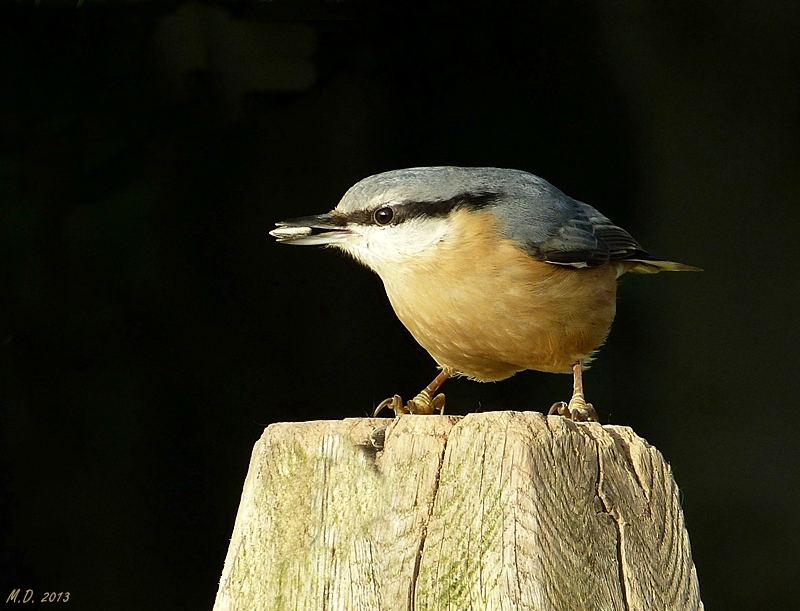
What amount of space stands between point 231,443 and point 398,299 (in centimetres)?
158

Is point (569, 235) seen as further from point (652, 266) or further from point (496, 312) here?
point (652, 266)

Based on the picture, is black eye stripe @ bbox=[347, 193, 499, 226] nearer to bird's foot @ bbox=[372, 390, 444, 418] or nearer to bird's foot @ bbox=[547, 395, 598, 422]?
bird's foot @ bbox=[372, 390, 444, 418]

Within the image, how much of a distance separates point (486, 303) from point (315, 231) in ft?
1.91

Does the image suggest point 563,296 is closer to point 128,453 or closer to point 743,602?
point 128,453

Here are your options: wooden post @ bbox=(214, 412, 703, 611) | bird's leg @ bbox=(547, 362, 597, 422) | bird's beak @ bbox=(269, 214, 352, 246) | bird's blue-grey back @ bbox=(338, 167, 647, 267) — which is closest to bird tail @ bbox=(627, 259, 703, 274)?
bird's blue-grey back @ bbox=(338, 167, 647, 267)

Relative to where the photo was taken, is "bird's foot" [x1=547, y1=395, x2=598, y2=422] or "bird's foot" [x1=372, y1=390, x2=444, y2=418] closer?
"bird's foot" [x1=547, y1=395, x2=598, y2=422]

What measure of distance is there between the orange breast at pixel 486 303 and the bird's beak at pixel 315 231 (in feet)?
0.71

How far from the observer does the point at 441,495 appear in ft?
5.45

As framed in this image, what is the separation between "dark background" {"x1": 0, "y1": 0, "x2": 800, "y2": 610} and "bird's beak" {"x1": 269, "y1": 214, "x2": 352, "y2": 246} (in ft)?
3.74

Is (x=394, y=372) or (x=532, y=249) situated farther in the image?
(x=394, y=372)

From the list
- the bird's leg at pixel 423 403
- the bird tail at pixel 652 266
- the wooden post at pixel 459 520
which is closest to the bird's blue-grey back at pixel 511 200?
the bird tail at pixel 652 266

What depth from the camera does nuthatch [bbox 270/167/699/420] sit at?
121 inches

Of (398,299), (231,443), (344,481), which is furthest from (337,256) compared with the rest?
(344,481)

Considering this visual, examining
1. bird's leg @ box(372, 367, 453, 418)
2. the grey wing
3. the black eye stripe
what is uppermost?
the black eye stripe
